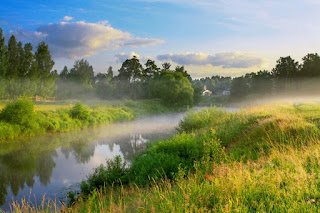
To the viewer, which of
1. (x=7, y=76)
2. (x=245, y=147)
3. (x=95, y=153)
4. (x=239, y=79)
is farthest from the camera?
(x=239, y=79)

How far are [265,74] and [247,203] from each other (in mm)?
71703

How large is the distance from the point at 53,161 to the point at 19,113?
838 centimetres

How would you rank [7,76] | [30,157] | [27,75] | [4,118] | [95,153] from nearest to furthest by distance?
1. [30,157]
2. [95,153]
3. [4,118]
4. [7,76]
5. [27,75]

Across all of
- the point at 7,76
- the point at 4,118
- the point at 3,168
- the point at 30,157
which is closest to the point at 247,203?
the point at 3,168

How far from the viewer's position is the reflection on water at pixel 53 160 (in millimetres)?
10523

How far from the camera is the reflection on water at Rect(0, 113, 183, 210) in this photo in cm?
1052

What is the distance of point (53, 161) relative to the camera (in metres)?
14.8

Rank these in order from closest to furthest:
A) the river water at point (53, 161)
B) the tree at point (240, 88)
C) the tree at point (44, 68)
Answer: the river water at point (53, 161) → the tree at point (44, 68) → the tree at point (240, 88)

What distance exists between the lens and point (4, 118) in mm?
20500

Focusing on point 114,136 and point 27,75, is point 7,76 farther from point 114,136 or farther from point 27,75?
point 114,136

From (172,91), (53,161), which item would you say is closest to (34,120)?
(53,161)

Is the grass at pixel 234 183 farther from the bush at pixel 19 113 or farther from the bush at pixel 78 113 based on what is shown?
the bush at pixel 78 113

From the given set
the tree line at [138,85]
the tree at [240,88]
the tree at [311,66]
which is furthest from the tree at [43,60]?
the tree at [311,66]

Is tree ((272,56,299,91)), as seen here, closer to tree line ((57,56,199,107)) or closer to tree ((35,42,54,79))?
tree line ((57,56,199,107))
